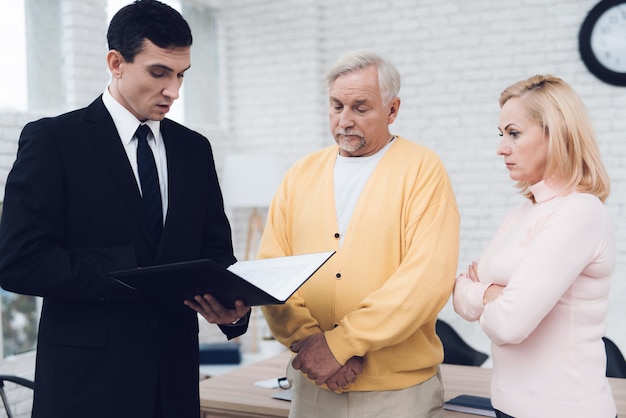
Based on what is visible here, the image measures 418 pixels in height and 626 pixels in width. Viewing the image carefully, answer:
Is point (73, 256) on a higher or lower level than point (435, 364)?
higher

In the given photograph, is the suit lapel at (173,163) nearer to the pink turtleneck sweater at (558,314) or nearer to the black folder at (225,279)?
the black folder at (225,279)

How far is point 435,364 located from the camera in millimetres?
1942

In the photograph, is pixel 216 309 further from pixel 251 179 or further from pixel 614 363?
pixel 251 179

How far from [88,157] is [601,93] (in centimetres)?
382

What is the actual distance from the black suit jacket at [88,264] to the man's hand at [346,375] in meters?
0.40

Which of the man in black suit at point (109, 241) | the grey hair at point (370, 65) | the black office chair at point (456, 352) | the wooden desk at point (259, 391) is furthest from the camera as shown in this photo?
the black office chair at point (456, 352)

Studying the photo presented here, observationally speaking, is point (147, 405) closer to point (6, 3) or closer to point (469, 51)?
point (6, 3)

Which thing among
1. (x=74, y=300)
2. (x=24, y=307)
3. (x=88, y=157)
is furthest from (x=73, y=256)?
A: (x=24, y=307)

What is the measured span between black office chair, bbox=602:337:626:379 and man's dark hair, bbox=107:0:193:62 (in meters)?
2.32

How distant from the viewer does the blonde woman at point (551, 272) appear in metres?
1.51

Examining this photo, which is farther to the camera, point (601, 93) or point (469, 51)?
point (469, 51)

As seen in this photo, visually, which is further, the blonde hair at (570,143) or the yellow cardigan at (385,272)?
the yellow cardigan at (385,272)

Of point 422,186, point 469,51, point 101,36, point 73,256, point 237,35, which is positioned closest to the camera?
point 73,256

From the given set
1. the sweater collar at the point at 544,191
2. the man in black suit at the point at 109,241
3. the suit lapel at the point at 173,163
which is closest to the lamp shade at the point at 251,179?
the suit lapel at the point at 173,163
